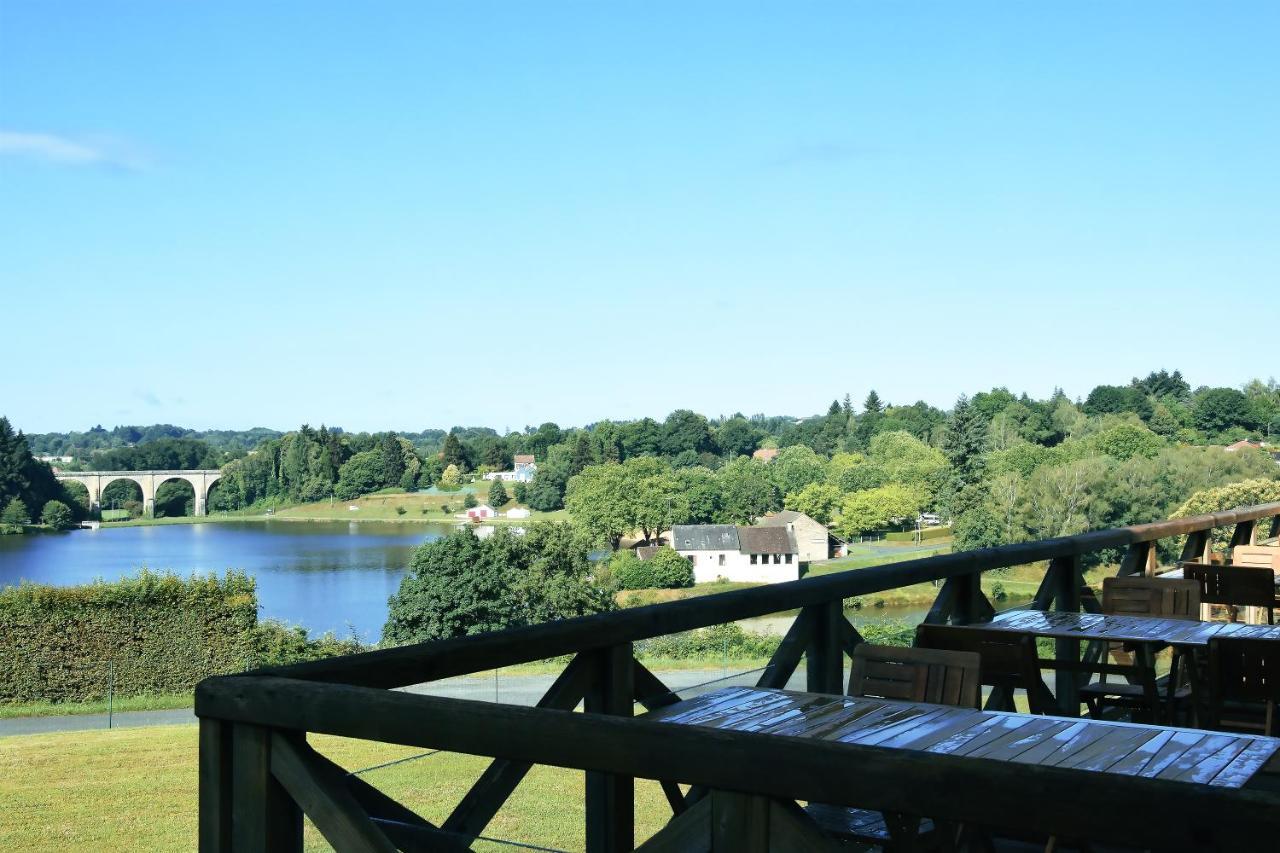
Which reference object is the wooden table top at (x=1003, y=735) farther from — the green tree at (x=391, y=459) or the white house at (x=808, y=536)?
the green tree at (x=391, y=459)

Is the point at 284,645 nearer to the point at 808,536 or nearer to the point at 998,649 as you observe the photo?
the point at 998,649

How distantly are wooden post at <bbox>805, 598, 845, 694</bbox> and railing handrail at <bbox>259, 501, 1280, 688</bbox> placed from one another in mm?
89

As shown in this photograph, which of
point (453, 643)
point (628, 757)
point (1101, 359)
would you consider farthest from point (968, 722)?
point (1101, 359)

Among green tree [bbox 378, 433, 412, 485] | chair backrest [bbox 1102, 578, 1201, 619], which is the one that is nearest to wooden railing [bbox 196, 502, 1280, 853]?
chair backrest [bbox 1102, 578, 1201, 619]

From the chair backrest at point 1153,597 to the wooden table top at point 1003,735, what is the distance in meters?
3.38

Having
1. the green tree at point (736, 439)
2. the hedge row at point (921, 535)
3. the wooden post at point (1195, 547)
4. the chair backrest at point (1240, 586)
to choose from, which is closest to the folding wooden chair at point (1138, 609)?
the chair backrest at point (1240, 586)

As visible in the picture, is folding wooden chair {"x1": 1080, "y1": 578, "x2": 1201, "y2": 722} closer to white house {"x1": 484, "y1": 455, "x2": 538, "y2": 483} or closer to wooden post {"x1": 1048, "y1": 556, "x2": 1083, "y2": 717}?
wooden post {"x1": 1048, "y1": 556, "x2": 1083, "y2": 717}

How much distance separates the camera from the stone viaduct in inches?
4080

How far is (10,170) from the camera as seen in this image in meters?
136

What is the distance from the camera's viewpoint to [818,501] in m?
90.1

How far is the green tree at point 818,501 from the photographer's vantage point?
9006cm

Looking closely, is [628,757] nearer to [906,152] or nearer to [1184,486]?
[1184,486]

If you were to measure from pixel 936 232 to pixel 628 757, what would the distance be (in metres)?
113

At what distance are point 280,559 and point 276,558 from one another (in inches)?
27.8
